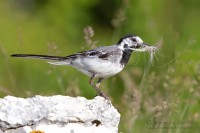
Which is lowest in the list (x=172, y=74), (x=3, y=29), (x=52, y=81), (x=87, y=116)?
(x=87, y=116)

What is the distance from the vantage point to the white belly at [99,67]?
18.2 ft

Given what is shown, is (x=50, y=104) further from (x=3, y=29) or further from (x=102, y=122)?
(x=3, y=29)

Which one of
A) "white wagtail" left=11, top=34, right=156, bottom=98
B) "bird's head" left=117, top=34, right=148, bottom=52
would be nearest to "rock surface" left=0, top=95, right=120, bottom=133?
"white wagtail" left=11, top=34, right=156, bottom=98

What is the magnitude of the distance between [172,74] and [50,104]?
1.58m

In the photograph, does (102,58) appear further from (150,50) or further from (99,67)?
(150,50)

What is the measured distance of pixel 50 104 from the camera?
466cm

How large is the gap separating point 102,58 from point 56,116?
1.19 m

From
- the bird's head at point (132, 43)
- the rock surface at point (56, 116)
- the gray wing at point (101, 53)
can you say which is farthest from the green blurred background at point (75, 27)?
the rock surface at point (56, 116)

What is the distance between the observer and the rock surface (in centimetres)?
455

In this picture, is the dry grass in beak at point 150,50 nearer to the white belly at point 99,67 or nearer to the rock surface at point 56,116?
the white belly at point 99,67

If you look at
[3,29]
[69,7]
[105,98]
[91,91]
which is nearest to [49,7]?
[69,7]

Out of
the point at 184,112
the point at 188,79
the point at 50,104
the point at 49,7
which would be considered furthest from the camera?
the point at 49,7

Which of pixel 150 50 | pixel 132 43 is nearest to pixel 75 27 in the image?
pixel 132 43

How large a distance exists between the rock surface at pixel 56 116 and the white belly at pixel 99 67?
0.73 m
